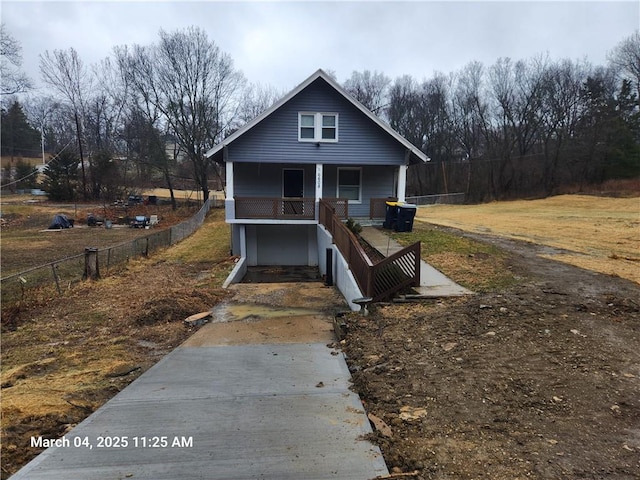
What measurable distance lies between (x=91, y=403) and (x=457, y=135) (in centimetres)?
6289

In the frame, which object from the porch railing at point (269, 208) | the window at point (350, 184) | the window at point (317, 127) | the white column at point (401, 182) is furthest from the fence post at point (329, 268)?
the window at point (350, 184)

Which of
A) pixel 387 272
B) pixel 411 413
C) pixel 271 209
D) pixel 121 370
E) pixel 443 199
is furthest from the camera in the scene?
pixel 443 199

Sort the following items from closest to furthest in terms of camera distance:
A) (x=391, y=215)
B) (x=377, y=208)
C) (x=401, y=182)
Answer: (x=391, y=215), (x=401, y=182), (x=377, y=208)

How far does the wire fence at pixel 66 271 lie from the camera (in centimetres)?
909

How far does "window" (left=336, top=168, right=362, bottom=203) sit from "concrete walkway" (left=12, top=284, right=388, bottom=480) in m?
14.1

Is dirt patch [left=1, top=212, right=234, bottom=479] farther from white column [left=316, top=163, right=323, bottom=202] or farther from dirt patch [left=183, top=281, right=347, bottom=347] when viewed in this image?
white column [left=316, top=163, right=323, bottom=202]

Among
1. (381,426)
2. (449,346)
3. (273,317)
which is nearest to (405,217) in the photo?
(273,317)

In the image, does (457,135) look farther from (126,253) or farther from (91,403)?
(91,403)

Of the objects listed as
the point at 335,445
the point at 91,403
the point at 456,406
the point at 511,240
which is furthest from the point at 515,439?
the point at 511,240

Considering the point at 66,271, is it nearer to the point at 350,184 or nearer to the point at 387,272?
the point at 387,272

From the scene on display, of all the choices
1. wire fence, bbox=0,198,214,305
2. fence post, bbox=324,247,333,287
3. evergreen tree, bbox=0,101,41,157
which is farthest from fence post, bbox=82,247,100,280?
evergreen tree, bbox=0,101,41,157

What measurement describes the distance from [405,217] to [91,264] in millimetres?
10864

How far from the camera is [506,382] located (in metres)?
4.35

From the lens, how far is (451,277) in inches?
362
